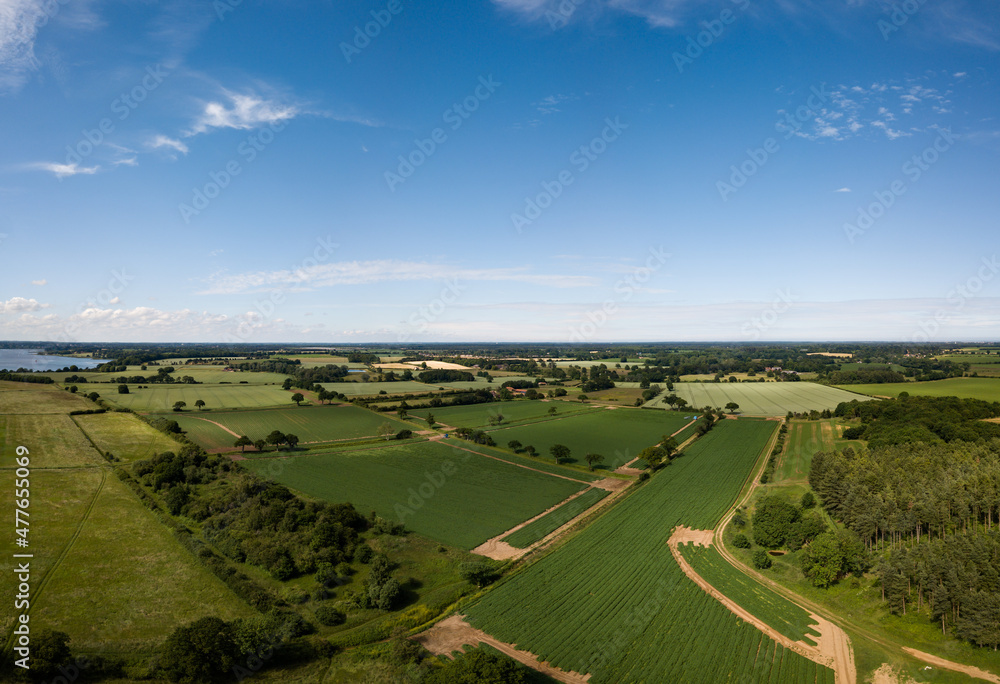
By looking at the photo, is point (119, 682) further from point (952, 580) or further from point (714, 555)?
point (952, 580)

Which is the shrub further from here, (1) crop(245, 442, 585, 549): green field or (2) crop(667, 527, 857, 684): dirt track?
(1) crop(245, 442, 585, 549): green field

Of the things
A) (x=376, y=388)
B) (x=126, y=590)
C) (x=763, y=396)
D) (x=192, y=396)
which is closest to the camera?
(x=126, y=590)

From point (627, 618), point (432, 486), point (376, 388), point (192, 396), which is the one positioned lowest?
point (627, 618)

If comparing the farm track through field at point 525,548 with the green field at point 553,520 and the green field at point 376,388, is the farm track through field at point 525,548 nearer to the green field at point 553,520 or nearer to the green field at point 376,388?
the green field at point 553,520

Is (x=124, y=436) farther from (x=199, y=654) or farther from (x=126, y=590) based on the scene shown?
(x=199, y=654)

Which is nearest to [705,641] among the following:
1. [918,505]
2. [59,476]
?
[918,505]

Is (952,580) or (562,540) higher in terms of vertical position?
(952,580)

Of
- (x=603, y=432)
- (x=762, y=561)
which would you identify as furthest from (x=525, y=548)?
(x=603, y=432)

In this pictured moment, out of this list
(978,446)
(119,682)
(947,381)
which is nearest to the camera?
(119,682)
